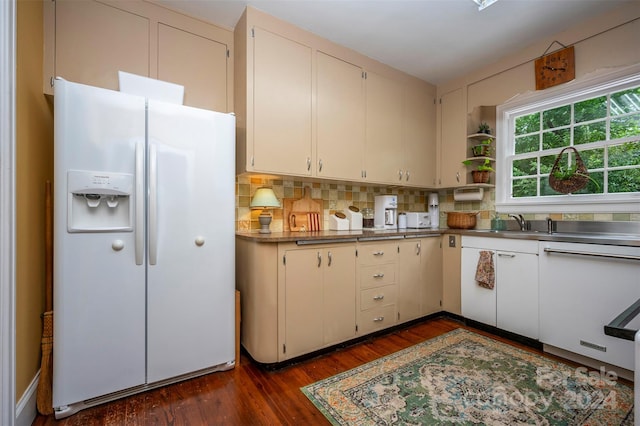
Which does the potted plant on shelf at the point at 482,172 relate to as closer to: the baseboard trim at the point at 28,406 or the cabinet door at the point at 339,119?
the cabinet door at the point at 339,119

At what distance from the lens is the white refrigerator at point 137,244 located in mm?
1548

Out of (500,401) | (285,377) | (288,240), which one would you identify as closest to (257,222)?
(288,240)

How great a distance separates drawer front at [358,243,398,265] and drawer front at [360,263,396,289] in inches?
1.7

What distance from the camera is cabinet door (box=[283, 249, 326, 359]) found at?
205 cm

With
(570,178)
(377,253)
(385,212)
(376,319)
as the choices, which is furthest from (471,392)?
(570,178)

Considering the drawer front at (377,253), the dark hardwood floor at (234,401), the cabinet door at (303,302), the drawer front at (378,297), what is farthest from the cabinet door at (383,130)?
the dark hardwood floor at (234,401)

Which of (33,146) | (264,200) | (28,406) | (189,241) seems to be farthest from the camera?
(264,200)

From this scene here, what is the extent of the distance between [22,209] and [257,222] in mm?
1503

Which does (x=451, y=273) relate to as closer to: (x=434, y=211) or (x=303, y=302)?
(x=434, y=211)

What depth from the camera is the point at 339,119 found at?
2689 millimetres

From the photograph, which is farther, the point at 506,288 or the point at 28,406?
the point at 506,288

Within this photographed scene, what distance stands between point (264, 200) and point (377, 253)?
41.7 inches

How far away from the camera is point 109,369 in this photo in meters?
1.64

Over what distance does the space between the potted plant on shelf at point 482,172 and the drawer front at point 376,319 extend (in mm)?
1641
